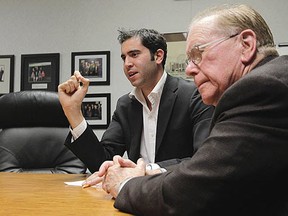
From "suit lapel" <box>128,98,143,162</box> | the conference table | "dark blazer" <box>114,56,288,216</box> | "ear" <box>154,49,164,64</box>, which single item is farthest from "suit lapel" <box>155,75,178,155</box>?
"dark blazer" <box>114,56,288,216</box>

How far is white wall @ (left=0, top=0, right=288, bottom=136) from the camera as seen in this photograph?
11.8 feet

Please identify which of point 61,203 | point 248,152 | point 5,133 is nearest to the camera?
point 248,152

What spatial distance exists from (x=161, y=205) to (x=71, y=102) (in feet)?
4.09

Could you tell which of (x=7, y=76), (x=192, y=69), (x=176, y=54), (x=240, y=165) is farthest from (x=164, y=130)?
(x=7, y=76)

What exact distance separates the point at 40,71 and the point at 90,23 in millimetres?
730

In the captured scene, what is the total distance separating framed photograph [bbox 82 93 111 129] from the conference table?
217 centimetres

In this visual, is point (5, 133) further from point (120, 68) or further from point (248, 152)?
point (248, 152)

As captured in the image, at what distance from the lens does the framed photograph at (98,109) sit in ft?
12.0

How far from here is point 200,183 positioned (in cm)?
79

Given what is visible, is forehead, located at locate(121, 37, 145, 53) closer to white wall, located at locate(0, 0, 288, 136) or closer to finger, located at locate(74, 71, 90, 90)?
finger, located at locate(74, 71, 90, 90)

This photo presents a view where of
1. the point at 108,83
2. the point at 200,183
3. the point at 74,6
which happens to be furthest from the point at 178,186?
the point at 74,6

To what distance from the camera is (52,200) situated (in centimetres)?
106

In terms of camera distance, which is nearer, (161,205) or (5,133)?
(161,205)

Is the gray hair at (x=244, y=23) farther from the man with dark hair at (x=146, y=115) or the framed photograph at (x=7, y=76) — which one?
the framed photograph at (x=7, y=76)
